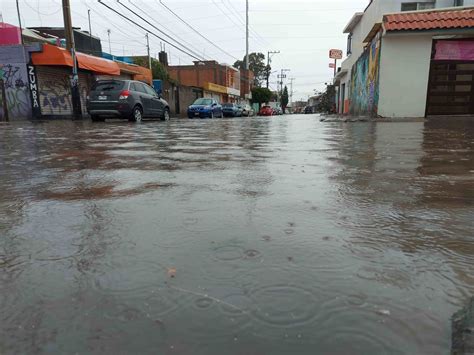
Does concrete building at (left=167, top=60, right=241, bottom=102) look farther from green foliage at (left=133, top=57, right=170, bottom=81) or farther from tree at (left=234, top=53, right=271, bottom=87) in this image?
tree at (left=234, top=53, right=271, bottom=87)

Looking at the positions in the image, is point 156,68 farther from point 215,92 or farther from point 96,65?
point 96,65

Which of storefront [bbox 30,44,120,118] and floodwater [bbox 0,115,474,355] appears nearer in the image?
floodwater [bbox 0,115,474,355]

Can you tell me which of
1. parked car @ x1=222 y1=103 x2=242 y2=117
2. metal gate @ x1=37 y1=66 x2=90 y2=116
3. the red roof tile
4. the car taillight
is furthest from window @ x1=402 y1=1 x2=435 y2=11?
metal gate @ x1=37 y1=66 x2=90 y2=116

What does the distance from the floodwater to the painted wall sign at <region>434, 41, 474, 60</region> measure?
480 inches

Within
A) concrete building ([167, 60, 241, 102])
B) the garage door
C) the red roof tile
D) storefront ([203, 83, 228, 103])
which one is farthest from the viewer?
concrete building ([167, 60, 241, 102])

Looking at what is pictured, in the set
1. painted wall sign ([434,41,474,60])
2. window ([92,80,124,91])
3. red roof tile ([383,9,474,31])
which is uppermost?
red roof tile ([383,9,474,31])

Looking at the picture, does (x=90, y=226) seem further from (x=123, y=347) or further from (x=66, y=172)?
(x=66, y=172)

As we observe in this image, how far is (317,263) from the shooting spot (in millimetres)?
1882

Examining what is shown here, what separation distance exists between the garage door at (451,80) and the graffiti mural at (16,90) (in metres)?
17.4

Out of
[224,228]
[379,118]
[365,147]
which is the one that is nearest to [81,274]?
[224,228]

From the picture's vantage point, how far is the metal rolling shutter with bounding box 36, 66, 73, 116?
1941 cm

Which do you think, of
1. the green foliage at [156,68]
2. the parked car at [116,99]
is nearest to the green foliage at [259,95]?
the green foliage at [156,68]

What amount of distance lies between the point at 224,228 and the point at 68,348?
3.94 feet

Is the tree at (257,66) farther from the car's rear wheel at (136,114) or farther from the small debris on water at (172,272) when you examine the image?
the small debris on water at (172,272)
